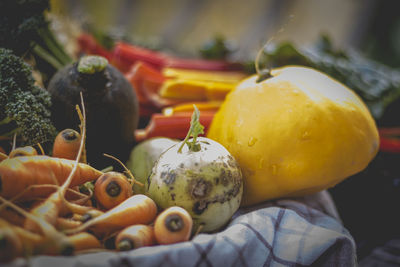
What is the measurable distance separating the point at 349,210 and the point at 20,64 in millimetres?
1490

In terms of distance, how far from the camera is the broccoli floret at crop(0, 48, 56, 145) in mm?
888

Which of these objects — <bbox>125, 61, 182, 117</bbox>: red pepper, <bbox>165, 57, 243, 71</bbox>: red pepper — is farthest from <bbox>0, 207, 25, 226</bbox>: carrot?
<bbox>165, 57, 243, 71</bbox>: red pepper

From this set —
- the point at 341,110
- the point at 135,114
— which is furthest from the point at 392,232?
the point at 135,114

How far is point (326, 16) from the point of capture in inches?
142

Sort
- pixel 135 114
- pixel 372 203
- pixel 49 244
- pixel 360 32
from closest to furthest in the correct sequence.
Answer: pixel 49 244 < pixel 135 114 < pixel 372 203 < pixel 360 32

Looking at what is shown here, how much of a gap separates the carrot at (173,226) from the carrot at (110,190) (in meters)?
0.14

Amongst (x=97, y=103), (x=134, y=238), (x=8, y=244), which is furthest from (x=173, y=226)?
(x=97, y=103)

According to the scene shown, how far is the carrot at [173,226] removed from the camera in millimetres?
682

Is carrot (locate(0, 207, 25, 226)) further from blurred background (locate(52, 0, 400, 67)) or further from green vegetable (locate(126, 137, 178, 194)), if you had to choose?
blurred background (locate(52, 0, 400, 67))

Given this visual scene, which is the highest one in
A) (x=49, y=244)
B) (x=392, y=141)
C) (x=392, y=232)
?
(x=49, y=244)

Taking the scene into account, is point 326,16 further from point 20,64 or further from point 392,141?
point 20,64

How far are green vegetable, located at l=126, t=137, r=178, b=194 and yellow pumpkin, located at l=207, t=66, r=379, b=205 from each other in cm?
25

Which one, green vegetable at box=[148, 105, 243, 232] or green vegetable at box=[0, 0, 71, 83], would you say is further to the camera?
green vegetable at box=[0, 0, 71, 83]

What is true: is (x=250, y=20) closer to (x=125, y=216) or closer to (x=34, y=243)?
(x=125, y=216)
